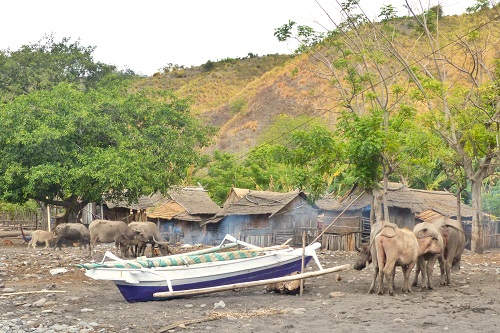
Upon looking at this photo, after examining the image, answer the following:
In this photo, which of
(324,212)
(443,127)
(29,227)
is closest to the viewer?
(443,127)

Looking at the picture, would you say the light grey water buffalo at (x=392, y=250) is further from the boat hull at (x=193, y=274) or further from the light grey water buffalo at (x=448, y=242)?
the boat hull at (x=193, y=274)

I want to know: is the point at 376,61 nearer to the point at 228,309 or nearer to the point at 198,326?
the point at 228,309

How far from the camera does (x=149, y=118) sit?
36312mm

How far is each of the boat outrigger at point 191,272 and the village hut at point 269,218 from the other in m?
16.5

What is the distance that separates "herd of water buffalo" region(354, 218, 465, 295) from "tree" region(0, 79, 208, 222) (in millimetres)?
17473

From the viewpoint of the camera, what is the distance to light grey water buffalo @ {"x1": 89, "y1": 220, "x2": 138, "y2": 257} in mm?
24538

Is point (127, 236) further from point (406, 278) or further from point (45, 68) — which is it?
point (45, 68)

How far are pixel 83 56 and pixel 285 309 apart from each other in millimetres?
45729

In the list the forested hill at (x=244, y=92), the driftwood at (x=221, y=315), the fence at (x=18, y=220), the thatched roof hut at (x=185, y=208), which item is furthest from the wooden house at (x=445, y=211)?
the forested hill at (x=244, y=92)

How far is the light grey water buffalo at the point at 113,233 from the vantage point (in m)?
24.5

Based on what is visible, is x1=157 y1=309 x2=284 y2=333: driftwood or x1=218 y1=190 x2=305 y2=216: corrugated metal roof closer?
x1=157 y1=309 x2=284 y2=333: driftwood

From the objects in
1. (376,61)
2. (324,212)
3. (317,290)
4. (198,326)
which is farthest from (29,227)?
(198,326)

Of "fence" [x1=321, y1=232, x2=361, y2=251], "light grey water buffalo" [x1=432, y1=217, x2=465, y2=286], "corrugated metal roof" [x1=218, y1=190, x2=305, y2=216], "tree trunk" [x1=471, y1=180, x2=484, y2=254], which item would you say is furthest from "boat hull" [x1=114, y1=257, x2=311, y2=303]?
"corrugated metal roof" [x1=218, y1=190, x2=305, y2=216]

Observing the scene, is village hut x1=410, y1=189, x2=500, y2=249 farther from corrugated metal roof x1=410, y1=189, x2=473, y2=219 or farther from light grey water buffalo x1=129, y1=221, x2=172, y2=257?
light grey water buffalo x1=129, y1=221, x2=172, y2=257
